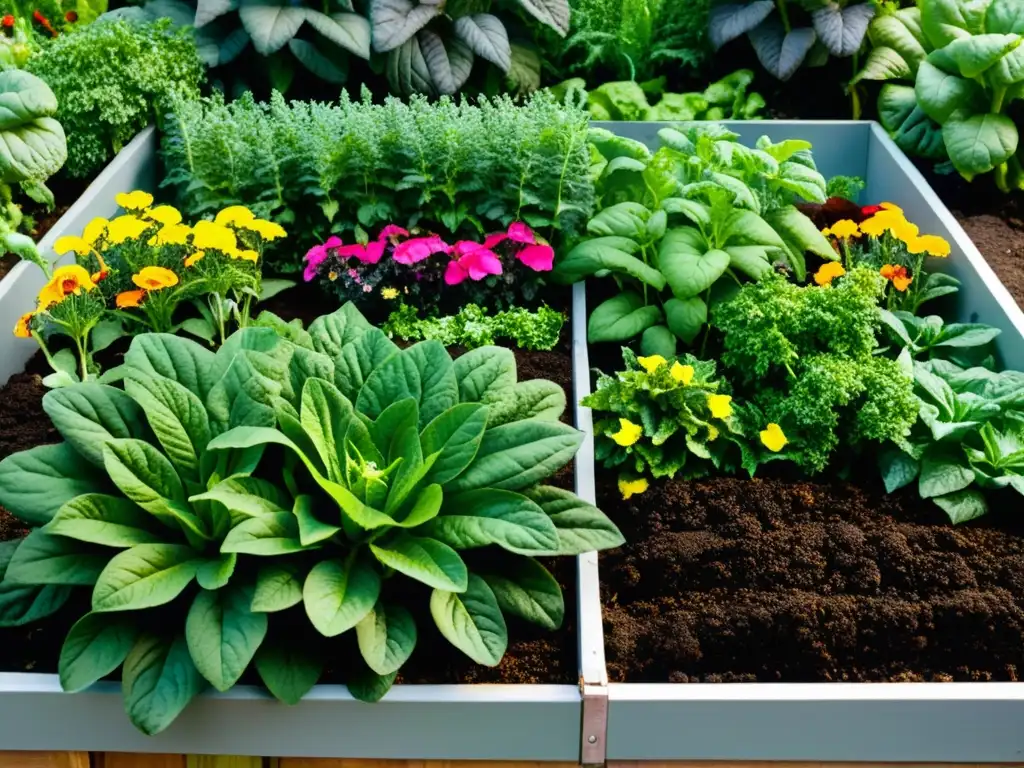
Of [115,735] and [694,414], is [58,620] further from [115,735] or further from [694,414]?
[694,414]

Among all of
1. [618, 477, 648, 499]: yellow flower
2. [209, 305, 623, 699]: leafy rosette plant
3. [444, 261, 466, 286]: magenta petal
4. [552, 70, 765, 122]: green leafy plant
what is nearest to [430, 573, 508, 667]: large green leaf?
[209, 305, 623, 699]: leafy rosette plant

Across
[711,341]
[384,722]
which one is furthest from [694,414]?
[384,722]

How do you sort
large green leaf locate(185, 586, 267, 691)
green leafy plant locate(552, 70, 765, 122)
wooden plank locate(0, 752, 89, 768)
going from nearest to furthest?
large green leaf locate(185, 586, 267, 691) < wooden plank locate(0, 752, 89, 768) < green leafy plant locate(552, 70, 765, 122)

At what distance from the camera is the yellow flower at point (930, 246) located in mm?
2842

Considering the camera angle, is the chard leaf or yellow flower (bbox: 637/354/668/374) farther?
yellow flower (bbox: 637/354/668/374)

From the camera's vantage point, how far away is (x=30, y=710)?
191cm

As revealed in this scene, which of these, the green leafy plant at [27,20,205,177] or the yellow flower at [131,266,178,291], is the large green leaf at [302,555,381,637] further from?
the green leafy plant at [27,20,205,177]

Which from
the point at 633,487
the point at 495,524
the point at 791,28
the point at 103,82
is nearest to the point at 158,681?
the point at 495,524

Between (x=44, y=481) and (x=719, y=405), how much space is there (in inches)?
53.1

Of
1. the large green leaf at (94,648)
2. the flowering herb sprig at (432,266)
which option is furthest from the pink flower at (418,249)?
the large green leaf at (94,648)

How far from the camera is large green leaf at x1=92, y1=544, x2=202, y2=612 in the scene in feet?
5.79

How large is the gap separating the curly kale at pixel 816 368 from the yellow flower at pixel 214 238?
1187 millimetres

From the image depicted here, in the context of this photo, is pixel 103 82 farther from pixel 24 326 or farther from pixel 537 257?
pixel 537 257

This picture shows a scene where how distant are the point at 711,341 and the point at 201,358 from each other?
Result: 133 centimetres
